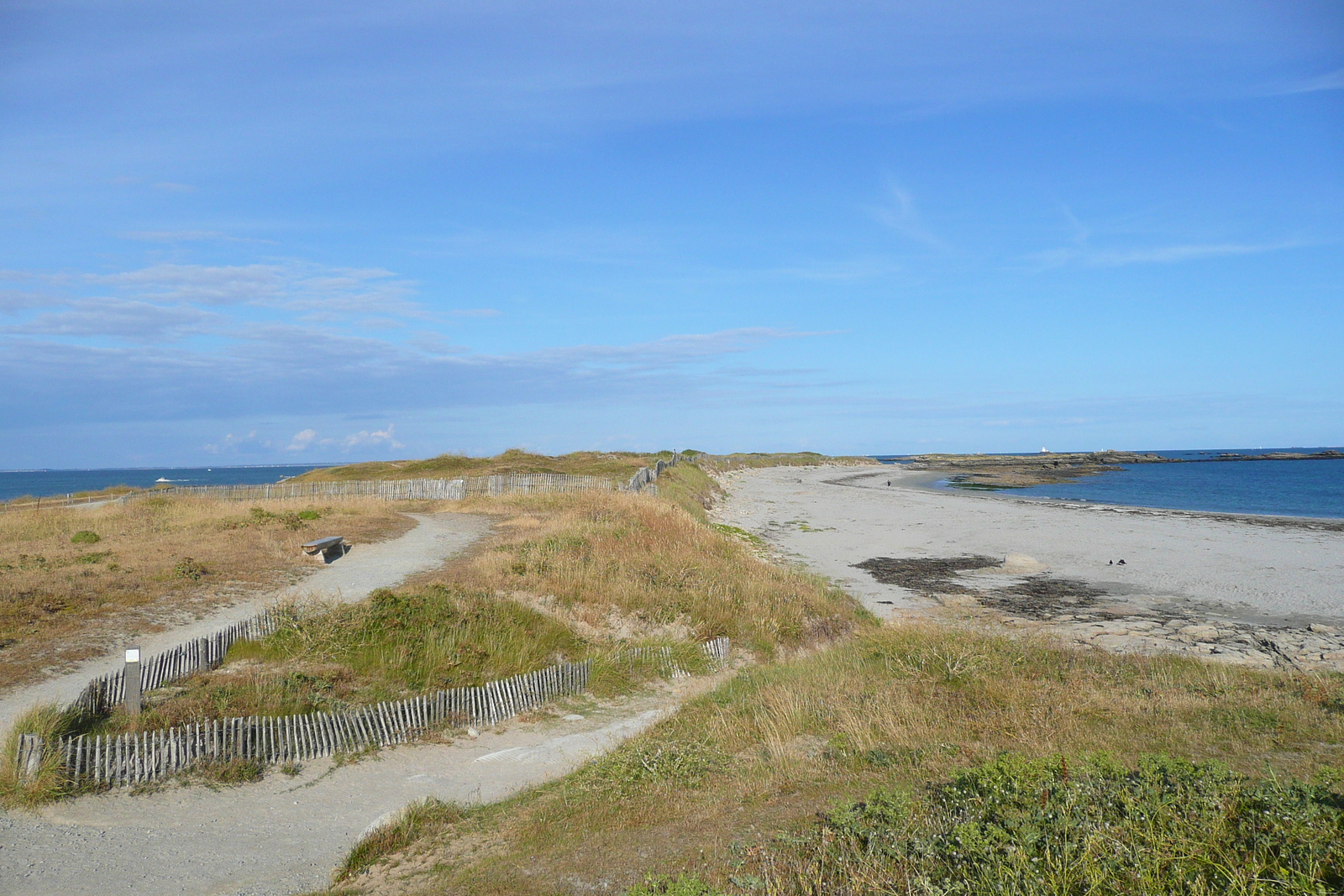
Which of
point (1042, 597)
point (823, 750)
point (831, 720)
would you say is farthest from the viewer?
point (1042, 597)

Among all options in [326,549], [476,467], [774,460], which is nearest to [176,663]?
[326,549]

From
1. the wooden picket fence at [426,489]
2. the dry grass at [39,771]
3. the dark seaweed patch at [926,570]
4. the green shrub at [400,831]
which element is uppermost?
the wooden picket fence at [426,489]

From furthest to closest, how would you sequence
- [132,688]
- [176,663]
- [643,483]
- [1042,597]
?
[643,483], [1042,597], [176,663], [132,688]

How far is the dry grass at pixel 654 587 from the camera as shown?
16359mm

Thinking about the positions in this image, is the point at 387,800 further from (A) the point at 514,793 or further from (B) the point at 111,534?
(B) the point at 111,534

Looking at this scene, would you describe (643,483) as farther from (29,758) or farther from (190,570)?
(29,758)

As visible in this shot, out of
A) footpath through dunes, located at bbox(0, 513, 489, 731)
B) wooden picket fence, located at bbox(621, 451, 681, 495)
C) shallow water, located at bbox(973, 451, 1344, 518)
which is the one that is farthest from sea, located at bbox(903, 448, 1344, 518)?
footpath through dunes, located at bbox(0, 513, 489, 731)

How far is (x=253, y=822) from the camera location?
8438 mm

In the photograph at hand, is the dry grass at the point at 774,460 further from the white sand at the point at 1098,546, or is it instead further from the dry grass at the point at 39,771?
the dry grass at the point at 39,771

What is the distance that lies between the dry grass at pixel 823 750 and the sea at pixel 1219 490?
48.3 m

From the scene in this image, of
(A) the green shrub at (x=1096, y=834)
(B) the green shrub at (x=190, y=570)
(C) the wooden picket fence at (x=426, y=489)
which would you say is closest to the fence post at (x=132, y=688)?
(B) the green shrub at (x=190, y=570)

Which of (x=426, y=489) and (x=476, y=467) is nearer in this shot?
(x=426, y=489)

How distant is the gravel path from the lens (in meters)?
7.11

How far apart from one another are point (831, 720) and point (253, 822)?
6.86 m
